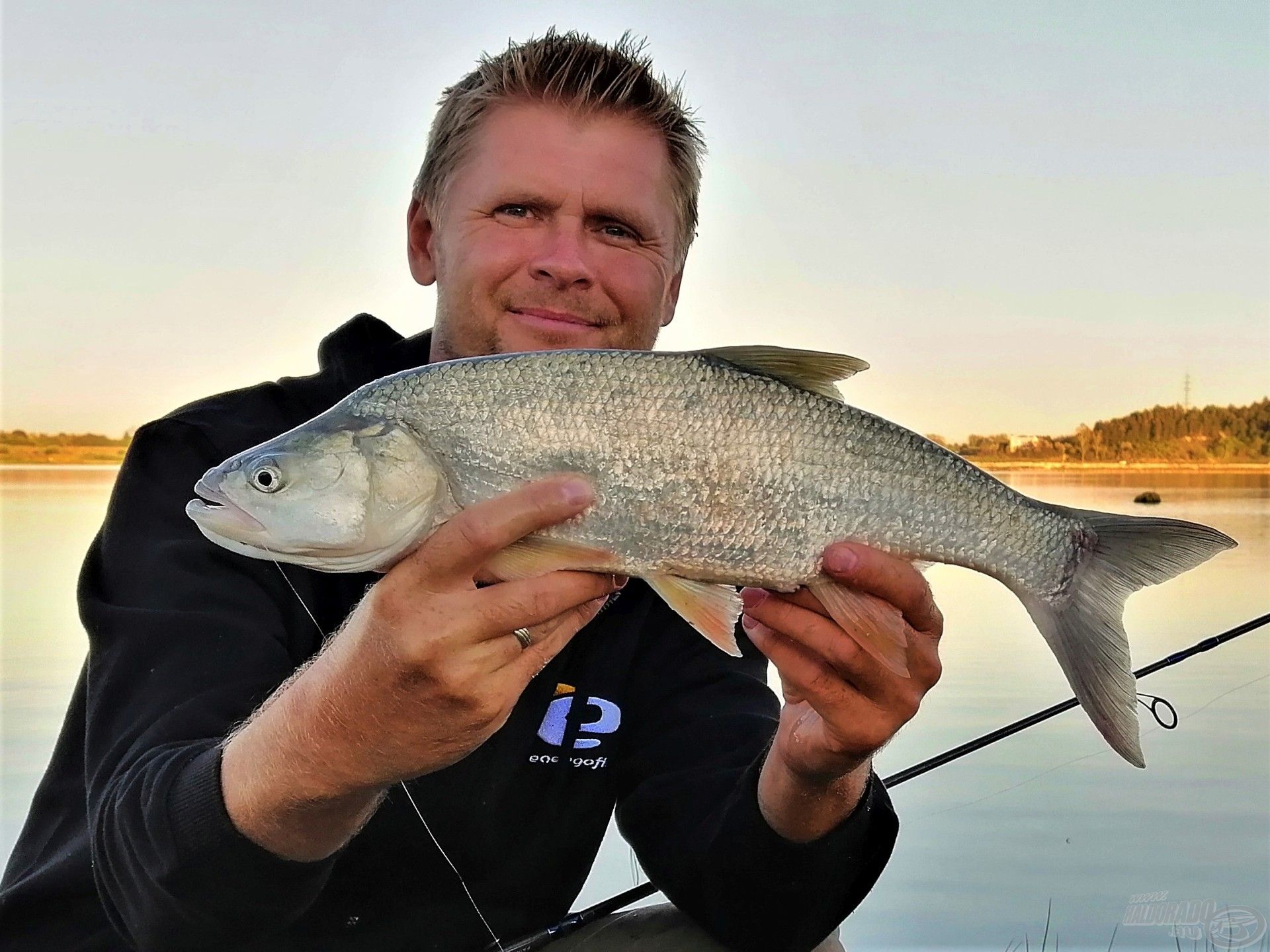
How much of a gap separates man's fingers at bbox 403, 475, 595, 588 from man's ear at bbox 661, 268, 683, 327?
1597mm

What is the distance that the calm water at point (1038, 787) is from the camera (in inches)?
198

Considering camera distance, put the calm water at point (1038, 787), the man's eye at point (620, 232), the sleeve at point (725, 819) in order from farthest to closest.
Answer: the calm water at point (1038, 787)
the man's eye at point (620, 232)
the sleeve at point (725, 819)

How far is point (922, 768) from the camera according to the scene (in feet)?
11.1

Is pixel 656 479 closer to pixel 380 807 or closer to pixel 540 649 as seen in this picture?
pixel 540 649

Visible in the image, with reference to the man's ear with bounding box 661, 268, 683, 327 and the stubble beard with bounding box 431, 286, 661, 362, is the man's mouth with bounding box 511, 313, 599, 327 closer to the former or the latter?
the stubble beard with bounding box 431, 286, 661, 362

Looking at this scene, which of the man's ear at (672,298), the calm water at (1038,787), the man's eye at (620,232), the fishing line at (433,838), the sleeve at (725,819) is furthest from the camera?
the calm water at (1038,787)

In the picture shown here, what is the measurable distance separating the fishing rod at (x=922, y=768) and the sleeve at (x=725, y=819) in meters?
0.15

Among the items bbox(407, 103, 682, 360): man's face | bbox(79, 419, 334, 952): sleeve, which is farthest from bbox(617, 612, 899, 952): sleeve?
bbox(79, 419, 334, 952): sleeve

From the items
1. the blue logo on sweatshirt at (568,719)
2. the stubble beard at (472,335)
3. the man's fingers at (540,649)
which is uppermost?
the stubble beard at (472,335)

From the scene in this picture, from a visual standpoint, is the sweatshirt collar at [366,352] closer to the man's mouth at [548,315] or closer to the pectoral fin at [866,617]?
the man's mouth at [548,315]

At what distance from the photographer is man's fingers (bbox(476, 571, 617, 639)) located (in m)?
1.64

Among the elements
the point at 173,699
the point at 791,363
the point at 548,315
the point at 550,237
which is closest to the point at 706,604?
the point at 791,363

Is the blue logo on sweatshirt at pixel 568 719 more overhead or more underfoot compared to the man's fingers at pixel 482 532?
more underfoot

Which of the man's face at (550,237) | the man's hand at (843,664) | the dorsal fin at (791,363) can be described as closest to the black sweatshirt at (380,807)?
the man's face at (550,237)
